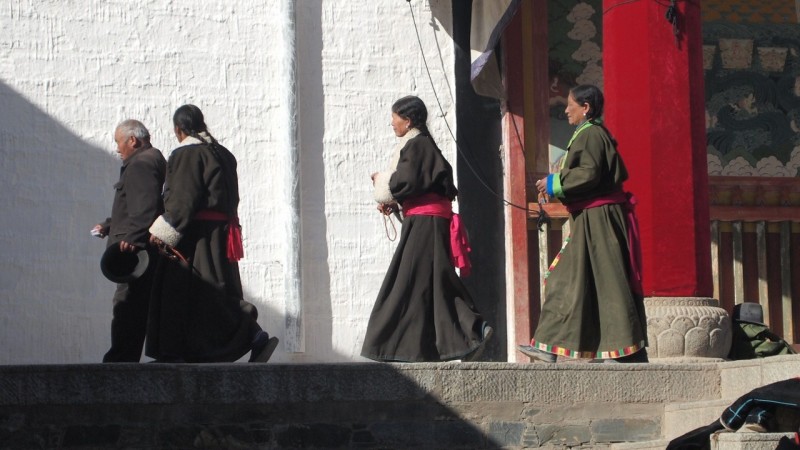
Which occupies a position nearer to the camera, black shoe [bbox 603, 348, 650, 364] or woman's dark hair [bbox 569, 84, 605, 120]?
black shoe [bbox 603, 348, 650, 364]

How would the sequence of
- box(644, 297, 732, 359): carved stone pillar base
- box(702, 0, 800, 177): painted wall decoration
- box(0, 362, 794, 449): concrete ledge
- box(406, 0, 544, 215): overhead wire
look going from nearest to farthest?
1. box(0, 362, 794, 449): concrete ledge
2. box(644, 297, 732, 359): carved stone pillar base
3. box(406, 0, 544, 215): overhead wire
4. box(702, 0, 800, 177): painted wall decoration

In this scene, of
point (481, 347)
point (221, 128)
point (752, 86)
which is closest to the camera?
point (481, 347)

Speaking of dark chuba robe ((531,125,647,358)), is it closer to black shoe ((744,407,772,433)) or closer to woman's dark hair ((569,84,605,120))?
woman's dark hair ((569,84,605,120))

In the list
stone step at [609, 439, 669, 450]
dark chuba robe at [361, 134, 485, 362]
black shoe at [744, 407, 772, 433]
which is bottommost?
stone step at [609, 439, 669, 450]

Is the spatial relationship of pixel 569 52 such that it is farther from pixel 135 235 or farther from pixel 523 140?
pixel 135 235

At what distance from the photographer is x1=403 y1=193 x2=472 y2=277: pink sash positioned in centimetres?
922

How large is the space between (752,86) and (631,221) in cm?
399

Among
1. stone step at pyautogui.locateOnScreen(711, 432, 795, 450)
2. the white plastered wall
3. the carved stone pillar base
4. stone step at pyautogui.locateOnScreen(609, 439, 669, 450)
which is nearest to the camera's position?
stone step at pyautogui.locateOnScreen(711, 432, 795, 450)

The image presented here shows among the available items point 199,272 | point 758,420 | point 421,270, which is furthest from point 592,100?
point 758,420

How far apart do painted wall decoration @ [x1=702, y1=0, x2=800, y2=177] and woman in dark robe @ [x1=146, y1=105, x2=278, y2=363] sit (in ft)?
15.1

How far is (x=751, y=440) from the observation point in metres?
6.89

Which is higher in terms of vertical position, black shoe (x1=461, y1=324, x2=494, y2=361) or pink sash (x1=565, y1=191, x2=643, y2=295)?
pink sash (x1=565, y1=191, x2=643, y2=295)

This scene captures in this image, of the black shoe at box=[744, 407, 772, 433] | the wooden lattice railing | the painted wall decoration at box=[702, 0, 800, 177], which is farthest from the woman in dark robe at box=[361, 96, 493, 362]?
the painted wall decoration at box=[702, 0, 800, 177]

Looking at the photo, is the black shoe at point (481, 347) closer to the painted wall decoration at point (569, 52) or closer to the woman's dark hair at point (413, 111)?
the woman's dark hair at point (413, 111)
